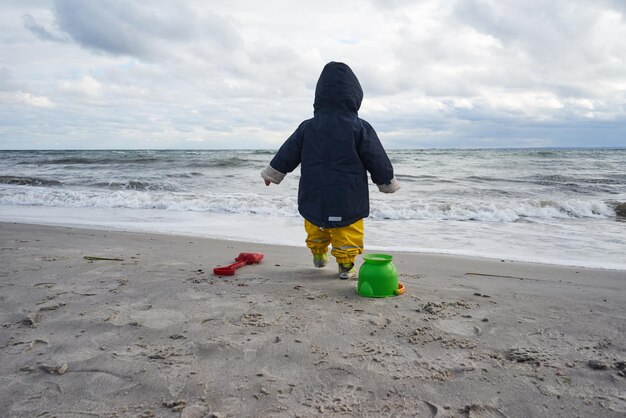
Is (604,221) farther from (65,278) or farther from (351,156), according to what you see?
(65,278)

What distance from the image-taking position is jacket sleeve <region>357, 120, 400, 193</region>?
3703 millimetres

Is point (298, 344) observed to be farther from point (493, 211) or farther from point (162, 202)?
point (162, 202)

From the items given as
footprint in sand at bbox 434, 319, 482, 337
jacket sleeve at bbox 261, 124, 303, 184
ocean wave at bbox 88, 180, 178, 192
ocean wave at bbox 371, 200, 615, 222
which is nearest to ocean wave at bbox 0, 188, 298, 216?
ocean wave at bbox 371, 200, 615, 222

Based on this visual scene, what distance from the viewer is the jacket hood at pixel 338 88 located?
3.76m

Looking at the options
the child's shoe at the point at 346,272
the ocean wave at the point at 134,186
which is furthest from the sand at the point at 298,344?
the ocean wave at the point at 134,186

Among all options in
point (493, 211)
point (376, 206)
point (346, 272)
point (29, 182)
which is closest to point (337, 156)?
point (346, 272)

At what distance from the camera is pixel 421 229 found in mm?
7082

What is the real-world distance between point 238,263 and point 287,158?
1.02 meters

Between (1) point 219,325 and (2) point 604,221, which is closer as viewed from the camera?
(1) point 219,325

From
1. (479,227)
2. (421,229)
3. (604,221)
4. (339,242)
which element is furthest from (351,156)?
(604,221)

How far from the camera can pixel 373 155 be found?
371cm

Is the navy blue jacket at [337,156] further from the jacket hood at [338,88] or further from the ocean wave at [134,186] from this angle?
the ocean wave at [134,186]

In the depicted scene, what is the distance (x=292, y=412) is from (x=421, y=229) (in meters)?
5.55

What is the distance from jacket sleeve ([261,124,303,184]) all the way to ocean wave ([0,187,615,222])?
437 cm
